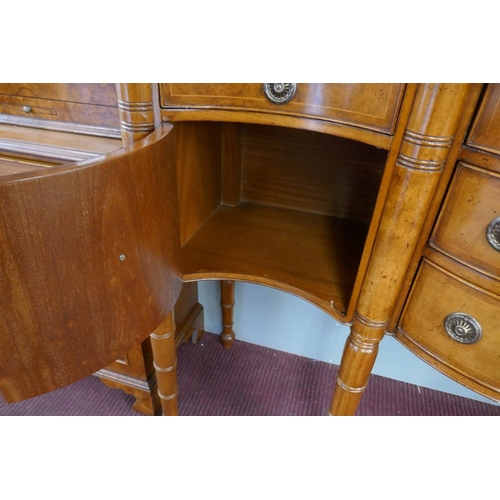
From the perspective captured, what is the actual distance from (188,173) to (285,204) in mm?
241

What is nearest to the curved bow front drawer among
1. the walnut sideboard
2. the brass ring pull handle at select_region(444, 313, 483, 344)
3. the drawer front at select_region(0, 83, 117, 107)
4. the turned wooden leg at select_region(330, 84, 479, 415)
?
the drawer front at select_region(0, 83, 117, 107)

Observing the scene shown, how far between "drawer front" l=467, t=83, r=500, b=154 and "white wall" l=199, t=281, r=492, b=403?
0.65 m

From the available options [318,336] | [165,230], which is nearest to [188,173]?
[165,230]

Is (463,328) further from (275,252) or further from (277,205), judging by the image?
(277,205)

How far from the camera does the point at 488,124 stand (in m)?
0.35

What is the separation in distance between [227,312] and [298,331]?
0.19 metres

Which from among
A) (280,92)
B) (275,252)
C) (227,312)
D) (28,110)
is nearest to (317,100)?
(280,92)

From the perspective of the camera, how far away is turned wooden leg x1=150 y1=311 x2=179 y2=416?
0.64m

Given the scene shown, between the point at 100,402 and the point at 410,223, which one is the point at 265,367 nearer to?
the point at 100,402

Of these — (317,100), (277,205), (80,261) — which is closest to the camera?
(80,261)

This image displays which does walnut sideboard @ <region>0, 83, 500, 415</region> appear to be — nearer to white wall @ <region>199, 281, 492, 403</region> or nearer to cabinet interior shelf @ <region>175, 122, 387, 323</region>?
cabinet interior shelf @ <region>175, 122, 387, 323</region>

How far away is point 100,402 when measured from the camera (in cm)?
90

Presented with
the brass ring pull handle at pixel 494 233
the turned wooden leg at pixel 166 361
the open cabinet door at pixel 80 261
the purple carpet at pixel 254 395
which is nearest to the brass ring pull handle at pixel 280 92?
the open cabinet door at pixel 80 261

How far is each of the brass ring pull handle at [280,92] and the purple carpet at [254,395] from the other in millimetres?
704
